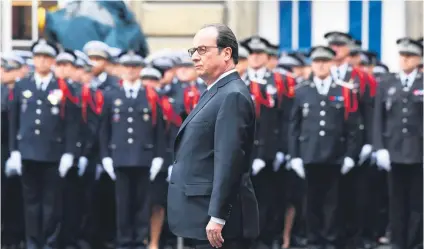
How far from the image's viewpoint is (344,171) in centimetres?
1144

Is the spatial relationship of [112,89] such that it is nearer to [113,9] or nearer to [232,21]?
[113,9]

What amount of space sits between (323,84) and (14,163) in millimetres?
2517

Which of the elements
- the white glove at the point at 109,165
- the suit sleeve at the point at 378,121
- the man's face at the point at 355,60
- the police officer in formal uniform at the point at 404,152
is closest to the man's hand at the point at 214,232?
the police officer in formal uniform at the point at 404,152

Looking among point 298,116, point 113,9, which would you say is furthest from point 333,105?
point 113,9

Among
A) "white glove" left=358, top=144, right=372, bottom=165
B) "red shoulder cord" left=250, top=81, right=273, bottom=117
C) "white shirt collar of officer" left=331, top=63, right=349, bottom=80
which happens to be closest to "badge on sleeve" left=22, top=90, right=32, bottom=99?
"red shoulder cord" left=250, top=81, right=273, bottom=117

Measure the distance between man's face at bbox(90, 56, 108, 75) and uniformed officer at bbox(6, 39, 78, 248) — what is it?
45.4 inches

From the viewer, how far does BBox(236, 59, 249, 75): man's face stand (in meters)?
11.6

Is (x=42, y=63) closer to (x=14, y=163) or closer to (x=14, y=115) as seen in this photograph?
(x=14, y=115)

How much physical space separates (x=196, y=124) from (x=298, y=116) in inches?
196

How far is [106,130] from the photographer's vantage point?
1159cm

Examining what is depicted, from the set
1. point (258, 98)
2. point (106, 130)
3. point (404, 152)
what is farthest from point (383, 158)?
point (106, 130)

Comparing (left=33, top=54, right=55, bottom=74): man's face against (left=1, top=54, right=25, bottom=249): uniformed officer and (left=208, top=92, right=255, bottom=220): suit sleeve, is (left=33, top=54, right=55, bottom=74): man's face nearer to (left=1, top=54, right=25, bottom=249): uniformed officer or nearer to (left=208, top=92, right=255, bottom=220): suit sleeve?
(left=1, top=54, right=25, bottom=249): uniformed officer

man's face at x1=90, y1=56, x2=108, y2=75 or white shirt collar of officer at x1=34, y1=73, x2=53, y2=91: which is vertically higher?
man's face at x1=90, y1=56, x2=108, y2=75

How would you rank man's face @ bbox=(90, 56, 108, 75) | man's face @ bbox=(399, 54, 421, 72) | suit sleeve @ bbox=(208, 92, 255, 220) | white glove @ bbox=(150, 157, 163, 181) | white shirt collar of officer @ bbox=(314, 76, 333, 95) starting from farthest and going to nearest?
man's face @ bbox=(90, 56, 108, 75), white glove @ bbox=(150, 157, 163, 181), white shirt collar of officer @ bbox=(314, 76, 333, 95), man's face @ bbox=(399, 54, 421, 72), suit sleeve @ bbox=(208, 92, 255, 220)
